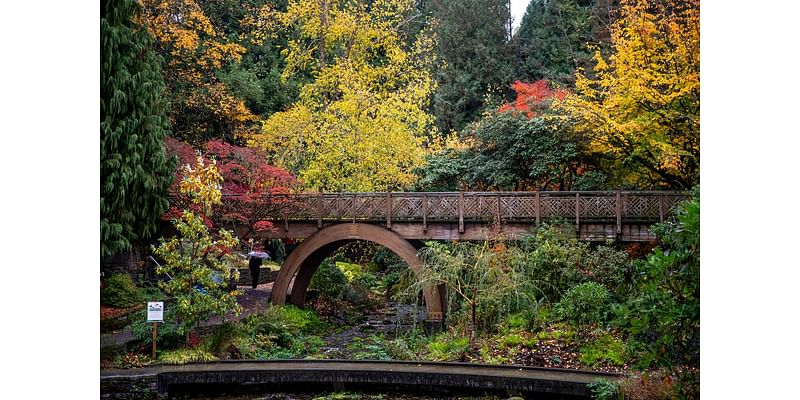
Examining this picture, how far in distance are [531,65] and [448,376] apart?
1823cm

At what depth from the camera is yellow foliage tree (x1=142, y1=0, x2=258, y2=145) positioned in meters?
17.0

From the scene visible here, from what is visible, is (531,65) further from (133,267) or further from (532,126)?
(133,267)

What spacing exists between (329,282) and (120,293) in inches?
225

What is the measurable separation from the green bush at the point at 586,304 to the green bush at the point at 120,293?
6852 millimetres

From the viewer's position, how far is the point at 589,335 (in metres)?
10.4

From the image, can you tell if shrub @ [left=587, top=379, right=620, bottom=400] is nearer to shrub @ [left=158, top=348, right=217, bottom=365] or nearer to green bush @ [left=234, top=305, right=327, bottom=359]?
shrub @ [left=158, top=348, right=217, bottom=365]

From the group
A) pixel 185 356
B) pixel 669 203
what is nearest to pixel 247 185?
pixel 185 356

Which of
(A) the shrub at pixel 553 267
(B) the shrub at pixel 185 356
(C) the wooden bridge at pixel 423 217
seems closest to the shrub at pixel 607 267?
(A) the shrub at pixel 553 267

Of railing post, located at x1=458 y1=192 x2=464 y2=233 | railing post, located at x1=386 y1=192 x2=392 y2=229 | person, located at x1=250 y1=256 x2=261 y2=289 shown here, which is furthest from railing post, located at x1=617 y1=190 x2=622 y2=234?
person, located at x1=250 y1=256 x2=261 y2=289

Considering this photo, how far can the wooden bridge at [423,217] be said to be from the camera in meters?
12.7

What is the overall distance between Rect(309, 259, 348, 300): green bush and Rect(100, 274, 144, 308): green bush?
4918mm

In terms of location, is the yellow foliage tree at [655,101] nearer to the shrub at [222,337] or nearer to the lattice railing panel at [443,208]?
the lattice railing panel at [443,208]

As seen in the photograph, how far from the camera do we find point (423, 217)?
13773 millimetres
